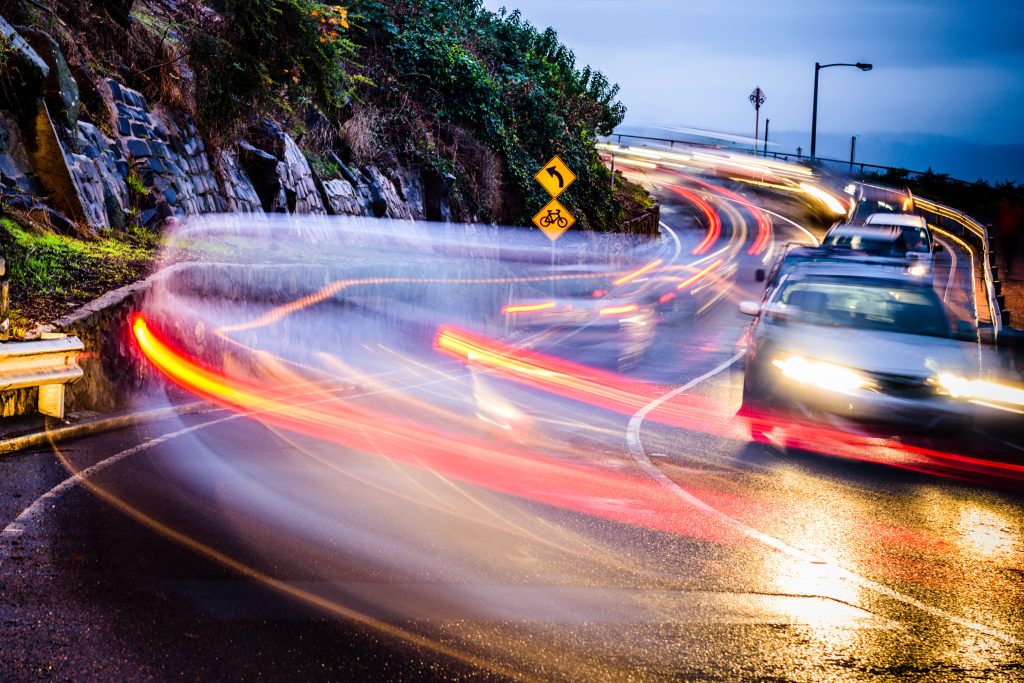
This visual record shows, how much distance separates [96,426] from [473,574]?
17.0 feet

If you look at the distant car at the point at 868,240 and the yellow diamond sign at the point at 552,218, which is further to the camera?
the yellow diamond sign at the point at 552,218

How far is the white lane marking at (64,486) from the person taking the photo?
230 inches

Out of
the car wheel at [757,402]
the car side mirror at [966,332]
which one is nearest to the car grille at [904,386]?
the car wheel at [757,402]

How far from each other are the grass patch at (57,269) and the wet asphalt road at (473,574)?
8.55ft

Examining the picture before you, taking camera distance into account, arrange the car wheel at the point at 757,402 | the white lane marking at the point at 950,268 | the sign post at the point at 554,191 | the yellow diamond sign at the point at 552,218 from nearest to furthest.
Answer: the car wheel at the point at 757,402 → the sign post at the point at 554,191 → the yellow diamond sign at the point at 552,218 → the white lane marking at the point at 950,268

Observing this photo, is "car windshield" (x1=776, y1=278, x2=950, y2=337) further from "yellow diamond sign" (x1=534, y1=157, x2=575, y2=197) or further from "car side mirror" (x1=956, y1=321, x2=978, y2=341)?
"yellow diamond sign" (x1=534, y1=157, x2=575, y2=197)

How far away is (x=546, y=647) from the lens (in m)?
4.42

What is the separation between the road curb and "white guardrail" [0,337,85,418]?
31cm

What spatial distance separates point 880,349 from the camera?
9.72 metres

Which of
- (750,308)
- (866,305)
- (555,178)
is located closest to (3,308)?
(750,308)

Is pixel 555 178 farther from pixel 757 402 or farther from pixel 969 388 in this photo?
pixel 969 388

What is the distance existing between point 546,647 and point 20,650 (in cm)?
227

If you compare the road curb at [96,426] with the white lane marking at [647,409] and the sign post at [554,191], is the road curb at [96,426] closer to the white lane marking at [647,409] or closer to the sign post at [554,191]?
the white lane marking at [647,409]

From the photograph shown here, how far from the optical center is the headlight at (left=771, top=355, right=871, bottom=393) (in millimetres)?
9352
